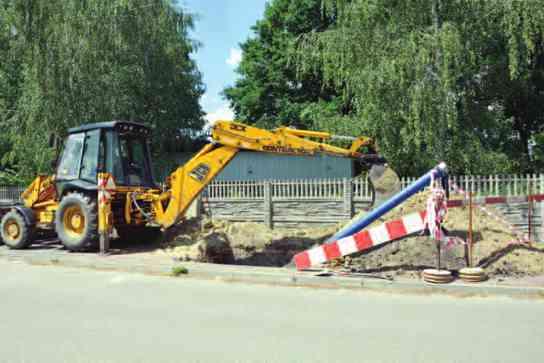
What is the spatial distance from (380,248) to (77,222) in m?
7.31

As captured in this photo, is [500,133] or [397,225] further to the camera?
[500,133]

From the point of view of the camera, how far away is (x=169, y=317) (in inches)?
250

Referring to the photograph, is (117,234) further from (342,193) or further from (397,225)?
(397,225)

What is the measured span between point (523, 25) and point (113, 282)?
12.3 metres

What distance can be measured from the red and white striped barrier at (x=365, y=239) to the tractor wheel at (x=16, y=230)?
7.69 m

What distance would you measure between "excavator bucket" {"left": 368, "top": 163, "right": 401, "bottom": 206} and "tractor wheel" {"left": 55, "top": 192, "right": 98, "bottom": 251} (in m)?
6.45

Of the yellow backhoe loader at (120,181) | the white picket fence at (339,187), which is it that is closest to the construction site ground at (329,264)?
the yellow backhoe loader at (120,181)

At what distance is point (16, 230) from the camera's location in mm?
12875

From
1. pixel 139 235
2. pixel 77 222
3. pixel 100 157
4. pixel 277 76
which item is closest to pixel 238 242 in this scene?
pixel 139 235

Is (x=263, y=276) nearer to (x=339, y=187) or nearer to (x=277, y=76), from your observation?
(x=339, y=187)

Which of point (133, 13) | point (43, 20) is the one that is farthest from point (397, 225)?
point (43, 20)

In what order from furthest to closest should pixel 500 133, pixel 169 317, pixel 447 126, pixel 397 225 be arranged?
pixel 500 133 → pixel 447 126 → pixel 397 225 → pixel 169 317

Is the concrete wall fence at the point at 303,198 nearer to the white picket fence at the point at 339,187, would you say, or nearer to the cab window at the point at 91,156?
the white picket fence at the point at 339,187

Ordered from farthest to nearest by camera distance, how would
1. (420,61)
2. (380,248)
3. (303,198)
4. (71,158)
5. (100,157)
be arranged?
(303,198)
(420,61)
(71,158)
(100,157)
(380,248)
